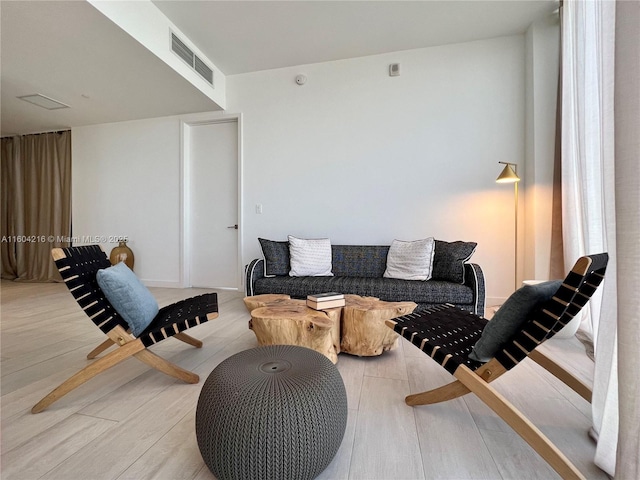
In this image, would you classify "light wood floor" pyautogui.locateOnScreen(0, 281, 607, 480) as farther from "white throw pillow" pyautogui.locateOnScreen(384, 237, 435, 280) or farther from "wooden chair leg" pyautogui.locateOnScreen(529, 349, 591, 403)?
"white throw pillow" pyautogui.locateOnScreen(384, 237, 435, 280)

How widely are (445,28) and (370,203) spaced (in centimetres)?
194

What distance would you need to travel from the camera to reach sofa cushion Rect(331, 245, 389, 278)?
3.11m

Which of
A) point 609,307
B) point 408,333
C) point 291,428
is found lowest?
point 291,428

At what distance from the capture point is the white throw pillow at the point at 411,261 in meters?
2.81

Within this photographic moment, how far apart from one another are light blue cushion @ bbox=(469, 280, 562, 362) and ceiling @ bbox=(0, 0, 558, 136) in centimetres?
288

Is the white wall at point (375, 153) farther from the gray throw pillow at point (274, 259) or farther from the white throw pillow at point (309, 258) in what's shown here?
the gray throw pillow at point (274, 259)

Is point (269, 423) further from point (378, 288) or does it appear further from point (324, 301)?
point (378, 288)

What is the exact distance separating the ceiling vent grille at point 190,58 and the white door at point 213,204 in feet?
2.11

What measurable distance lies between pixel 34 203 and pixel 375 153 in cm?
545

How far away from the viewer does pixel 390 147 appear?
3496 mm

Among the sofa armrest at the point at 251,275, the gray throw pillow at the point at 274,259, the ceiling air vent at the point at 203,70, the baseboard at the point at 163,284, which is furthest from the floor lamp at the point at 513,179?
the baseboard at the point at 163,284

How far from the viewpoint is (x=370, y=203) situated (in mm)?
3543

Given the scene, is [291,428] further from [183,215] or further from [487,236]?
[183,215]

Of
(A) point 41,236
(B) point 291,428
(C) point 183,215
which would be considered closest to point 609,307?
(B) point 291,428
